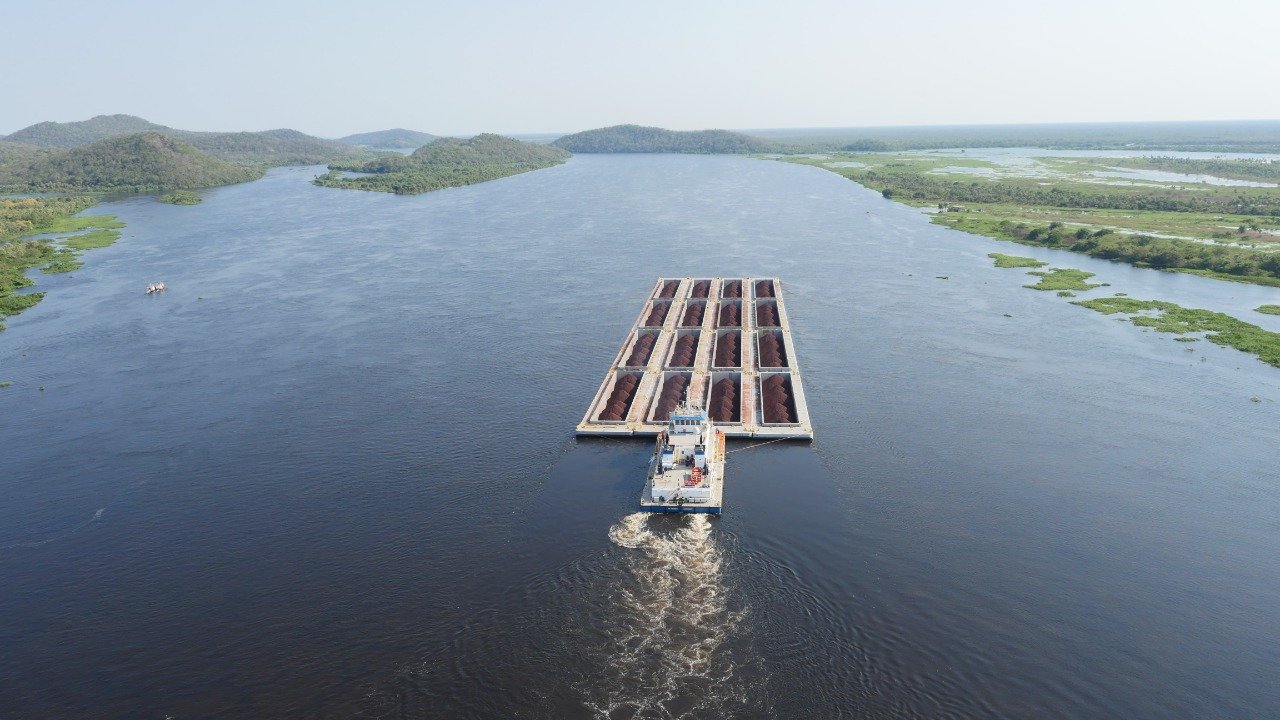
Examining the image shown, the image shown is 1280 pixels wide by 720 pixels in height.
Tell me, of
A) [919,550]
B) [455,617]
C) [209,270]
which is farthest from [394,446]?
[209,270]

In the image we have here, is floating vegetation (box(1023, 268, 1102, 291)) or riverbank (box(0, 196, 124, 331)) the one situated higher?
riverbank (box(0, 196, 124, 331))

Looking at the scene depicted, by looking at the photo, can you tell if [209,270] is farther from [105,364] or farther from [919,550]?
[919,550]

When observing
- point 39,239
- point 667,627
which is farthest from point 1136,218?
point 39,239

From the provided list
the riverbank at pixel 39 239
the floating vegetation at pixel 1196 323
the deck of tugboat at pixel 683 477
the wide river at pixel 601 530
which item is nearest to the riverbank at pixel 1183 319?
the floating vegetation at pixel 1196 323

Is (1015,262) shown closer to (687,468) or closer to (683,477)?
(687,468)

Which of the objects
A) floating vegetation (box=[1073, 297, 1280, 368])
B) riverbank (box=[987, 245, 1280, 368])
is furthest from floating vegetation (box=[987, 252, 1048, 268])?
floating vegetation (box=[1073, 297, 1280, 368])

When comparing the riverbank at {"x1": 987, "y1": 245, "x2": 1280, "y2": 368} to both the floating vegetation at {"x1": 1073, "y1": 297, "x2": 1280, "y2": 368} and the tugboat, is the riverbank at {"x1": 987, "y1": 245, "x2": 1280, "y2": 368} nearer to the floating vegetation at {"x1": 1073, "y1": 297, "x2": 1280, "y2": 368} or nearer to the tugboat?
the floating vegetation at {"x1": 1073, "y1": 297, "x2": 1280, "y2": 368}

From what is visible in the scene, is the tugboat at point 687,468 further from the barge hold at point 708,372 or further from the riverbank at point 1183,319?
the riverbank at point 1183,319
